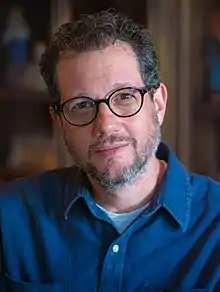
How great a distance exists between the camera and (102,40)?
4.42ft

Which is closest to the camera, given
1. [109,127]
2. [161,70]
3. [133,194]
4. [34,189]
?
[109,127]

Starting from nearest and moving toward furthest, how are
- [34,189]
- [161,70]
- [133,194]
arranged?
1. [133,194]
2. [34,189]
3. [161,70]

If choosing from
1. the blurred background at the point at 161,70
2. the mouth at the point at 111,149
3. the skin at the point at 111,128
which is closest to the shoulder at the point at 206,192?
the skin at the point at 111,128

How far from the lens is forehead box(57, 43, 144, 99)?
132 cm

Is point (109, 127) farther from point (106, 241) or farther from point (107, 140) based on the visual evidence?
point (106, 241)

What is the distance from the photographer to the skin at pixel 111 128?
4.33 feet

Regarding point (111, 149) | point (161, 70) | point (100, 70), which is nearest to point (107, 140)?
point (111, 149)

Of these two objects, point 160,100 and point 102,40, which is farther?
point 160,100

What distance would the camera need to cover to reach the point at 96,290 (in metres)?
1.36

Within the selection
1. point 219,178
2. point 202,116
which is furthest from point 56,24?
point 219,178

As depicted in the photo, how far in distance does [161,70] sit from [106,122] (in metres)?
0.90

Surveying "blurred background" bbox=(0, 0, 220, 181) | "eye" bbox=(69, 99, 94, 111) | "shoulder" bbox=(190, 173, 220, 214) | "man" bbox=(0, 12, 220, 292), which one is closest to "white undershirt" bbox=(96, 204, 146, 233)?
"man" bbox=(0, 12, 220, 292)

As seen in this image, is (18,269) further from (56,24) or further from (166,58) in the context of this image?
(56,24)

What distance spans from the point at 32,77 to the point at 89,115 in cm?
115
